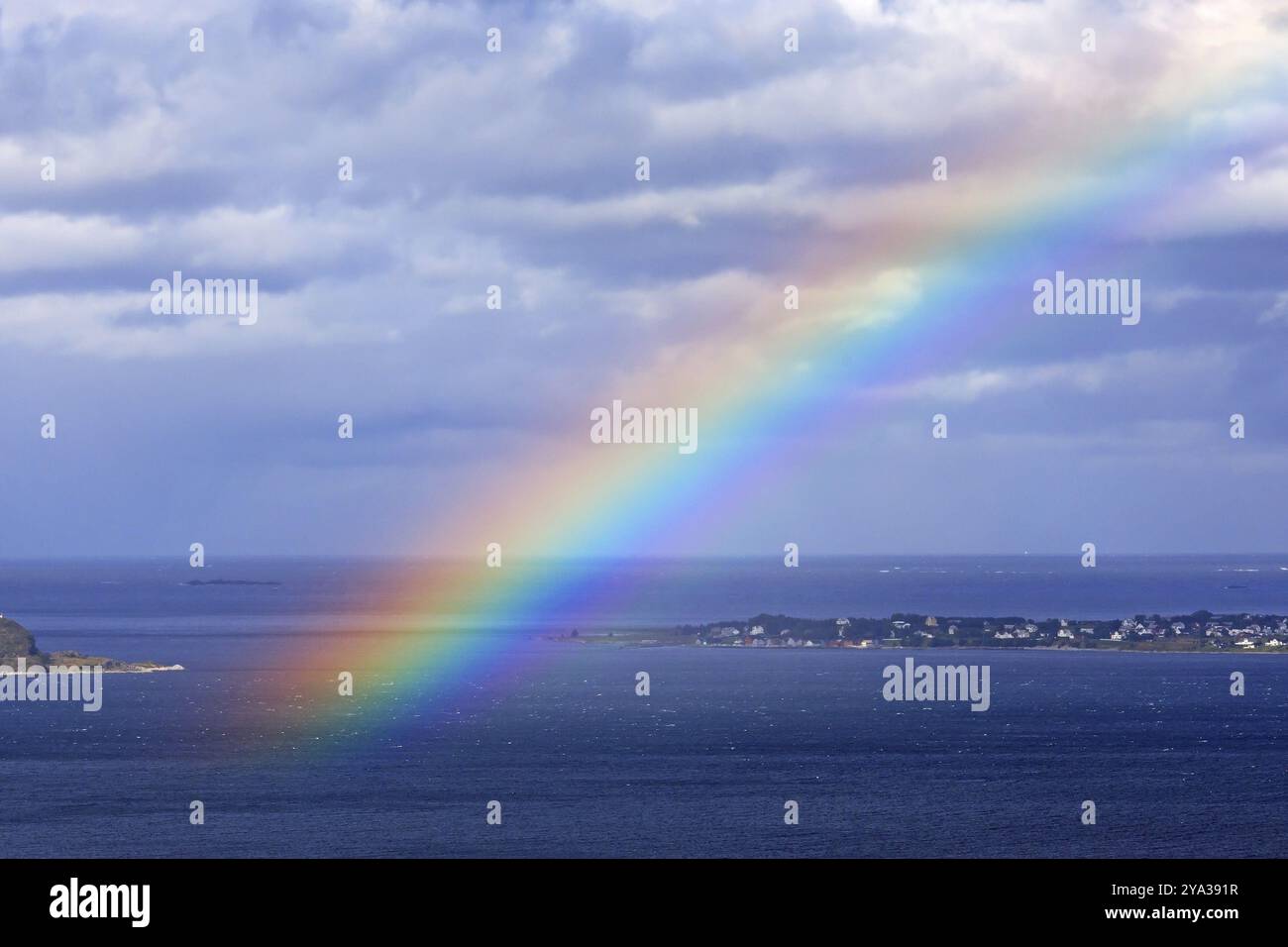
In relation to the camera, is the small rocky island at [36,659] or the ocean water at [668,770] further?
the small rocky island at [36,659]

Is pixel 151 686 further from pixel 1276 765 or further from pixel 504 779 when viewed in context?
pixel 1276 765

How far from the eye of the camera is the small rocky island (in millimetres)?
149750

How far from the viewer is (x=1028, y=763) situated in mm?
97625

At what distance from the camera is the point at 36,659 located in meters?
151

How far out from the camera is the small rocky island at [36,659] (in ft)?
491

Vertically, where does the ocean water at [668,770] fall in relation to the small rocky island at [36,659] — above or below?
below

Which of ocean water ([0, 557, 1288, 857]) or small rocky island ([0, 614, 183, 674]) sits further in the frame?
small rocky island ([0, 614, 183, 674])

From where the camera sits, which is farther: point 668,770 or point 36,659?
point 36,659

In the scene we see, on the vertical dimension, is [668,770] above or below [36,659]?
below

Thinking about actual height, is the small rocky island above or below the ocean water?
above

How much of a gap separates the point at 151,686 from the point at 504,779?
68282 millimetres
